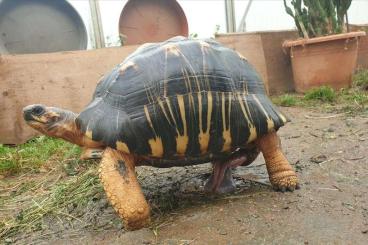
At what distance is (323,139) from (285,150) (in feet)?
1.22

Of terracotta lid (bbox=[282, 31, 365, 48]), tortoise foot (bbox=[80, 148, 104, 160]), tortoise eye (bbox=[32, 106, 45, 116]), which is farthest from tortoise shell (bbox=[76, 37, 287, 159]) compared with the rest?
terracotta lid (bbox=[282, 31, 365, 48])

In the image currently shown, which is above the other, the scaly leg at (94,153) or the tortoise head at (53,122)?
the tortoise head at (53,122)

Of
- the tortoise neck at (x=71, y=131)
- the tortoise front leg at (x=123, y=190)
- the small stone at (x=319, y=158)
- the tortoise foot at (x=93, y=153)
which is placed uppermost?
the tortoise neck at (x=71, y=131)

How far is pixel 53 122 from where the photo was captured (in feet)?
6.73

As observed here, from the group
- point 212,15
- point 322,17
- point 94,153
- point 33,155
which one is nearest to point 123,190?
point 94,153

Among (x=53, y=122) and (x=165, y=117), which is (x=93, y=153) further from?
(x=165, y=117)

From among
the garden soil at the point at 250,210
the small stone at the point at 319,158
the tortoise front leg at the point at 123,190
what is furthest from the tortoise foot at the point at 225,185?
the small stone at the point at 319,158

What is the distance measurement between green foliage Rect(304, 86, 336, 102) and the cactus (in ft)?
2.81

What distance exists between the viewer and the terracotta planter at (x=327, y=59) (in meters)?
5.02

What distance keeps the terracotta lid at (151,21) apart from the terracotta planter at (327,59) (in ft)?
6.75

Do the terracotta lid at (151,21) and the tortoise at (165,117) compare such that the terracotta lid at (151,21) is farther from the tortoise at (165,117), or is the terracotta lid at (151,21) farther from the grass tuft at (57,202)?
the tortoise at (165,117)

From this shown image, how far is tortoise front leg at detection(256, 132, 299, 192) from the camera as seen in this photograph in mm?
2160

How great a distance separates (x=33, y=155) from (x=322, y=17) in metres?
4.03

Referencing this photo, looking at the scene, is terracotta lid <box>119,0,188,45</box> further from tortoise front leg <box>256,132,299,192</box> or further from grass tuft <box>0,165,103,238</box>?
tortoise front leg <box>256,132,299,192</box>
